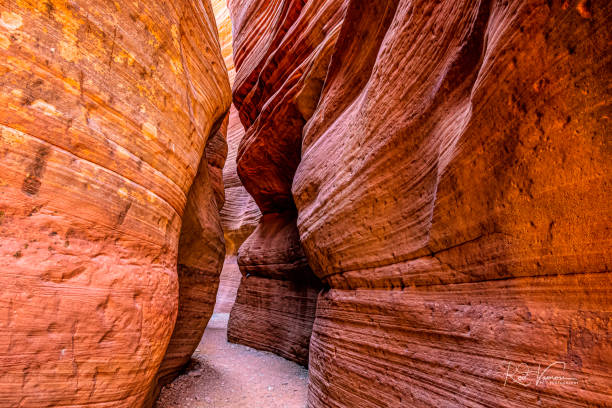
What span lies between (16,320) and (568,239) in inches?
121

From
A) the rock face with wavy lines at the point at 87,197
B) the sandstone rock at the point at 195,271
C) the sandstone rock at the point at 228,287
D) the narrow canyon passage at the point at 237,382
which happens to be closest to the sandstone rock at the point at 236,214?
the sandstone rock at the point at 228,287

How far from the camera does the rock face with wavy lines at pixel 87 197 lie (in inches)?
66.6

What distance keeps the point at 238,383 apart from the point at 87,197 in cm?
426

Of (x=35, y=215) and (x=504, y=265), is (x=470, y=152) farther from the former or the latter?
(x=35, y=215)

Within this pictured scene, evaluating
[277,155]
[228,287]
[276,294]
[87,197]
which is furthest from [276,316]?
[228,287]

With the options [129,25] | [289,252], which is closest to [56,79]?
[129,25]

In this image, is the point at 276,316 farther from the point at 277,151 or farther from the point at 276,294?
the point at 277,151

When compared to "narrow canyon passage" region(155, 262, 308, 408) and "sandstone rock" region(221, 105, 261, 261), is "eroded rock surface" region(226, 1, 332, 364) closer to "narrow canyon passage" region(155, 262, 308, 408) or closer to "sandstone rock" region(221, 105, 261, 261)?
"narrow canyon passage" region(155, 262, 308, 408)

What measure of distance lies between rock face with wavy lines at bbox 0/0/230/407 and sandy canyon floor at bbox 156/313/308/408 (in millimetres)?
2089

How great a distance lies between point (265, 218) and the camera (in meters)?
→ 9.36

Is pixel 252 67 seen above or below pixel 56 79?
above

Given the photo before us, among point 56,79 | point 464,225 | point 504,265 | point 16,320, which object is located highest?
point 56,79

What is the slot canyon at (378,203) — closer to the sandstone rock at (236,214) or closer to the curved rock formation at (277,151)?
the curved rock formation at (277,151)

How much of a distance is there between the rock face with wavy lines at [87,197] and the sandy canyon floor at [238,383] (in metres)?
2.09
